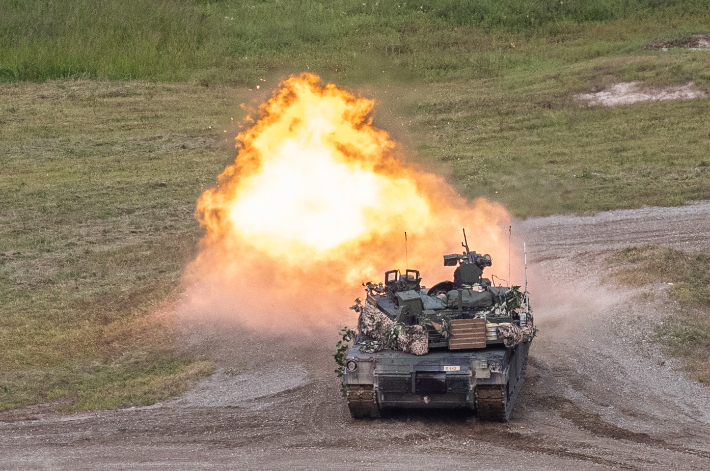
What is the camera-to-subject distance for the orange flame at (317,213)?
32531 mm

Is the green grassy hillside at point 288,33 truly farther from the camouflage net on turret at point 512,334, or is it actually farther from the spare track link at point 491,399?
the spare track link at point 491,399

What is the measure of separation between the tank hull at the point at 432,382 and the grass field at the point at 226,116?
842 centimetres

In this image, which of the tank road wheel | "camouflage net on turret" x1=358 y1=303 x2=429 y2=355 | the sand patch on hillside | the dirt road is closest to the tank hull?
the tank road wheel

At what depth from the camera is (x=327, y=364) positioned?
1123 inches

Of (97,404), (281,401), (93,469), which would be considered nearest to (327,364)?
(281,401)

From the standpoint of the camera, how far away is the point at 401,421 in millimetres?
23484

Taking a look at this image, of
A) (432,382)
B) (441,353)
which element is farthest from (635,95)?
(432,382)

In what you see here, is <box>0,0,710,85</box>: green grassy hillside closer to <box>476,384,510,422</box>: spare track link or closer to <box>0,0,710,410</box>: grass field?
<box>0,0,710,410</box>: grass field

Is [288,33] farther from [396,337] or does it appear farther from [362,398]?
[362,398]

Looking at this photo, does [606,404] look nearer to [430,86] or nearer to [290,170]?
[290,170]

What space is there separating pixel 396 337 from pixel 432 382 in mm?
1341

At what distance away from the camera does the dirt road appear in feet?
69.3

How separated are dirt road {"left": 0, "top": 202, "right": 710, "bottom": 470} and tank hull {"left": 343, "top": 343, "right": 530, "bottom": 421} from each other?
46 centimetres

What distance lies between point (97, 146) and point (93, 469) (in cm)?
3170
